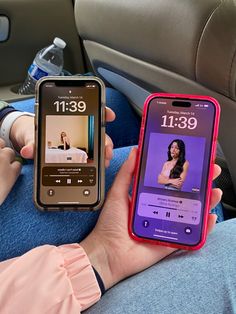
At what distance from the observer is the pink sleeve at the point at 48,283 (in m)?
0.57

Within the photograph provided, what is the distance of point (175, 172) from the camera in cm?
69

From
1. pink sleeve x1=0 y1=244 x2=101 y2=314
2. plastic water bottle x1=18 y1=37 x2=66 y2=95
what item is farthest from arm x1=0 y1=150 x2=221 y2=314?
plastic water bottle x1=18 y1=37 x2=66 y2=95

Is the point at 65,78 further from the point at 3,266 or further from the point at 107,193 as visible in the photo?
the point at 3,266

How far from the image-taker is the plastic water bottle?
4.34 feet

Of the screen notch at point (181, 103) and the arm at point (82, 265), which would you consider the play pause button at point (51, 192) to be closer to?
the arm at point (82, 265)

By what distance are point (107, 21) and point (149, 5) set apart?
0.17m

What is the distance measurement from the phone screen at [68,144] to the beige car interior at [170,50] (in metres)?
0.15

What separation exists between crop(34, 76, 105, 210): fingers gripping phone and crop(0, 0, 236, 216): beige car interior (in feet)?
0.48

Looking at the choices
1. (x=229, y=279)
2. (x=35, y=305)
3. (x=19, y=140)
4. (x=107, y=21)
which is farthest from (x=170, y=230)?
(x=107, y=21)

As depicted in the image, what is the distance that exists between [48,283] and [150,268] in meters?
0.15

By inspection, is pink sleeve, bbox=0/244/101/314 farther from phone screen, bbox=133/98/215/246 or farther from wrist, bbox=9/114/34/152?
wrist, bbox=9/114/34/152

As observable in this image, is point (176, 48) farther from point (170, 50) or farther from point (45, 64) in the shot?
point (45, 64)

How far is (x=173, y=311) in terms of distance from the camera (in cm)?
58

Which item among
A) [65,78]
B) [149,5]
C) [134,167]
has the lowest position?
[134,167]
